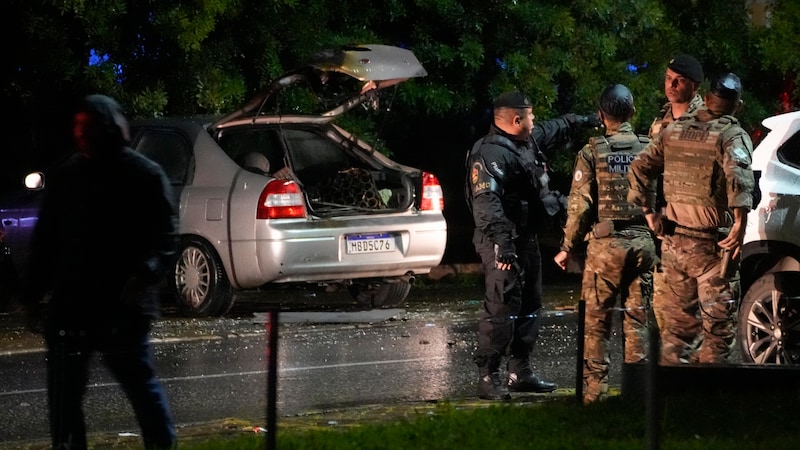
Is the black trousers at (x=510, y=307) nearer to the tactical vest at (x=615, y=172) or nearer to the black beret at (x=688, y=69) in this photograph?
the tactical vest at (x=615, y=172)

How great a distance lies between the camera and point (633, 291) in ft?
29.8

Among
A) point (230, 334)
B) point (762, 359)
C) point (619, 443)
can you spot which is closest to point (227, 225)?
point (230, 334)

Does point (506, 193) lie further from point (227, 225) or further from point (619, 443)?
point (227, 225)

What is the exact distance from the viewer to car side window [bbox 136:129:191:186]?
13.2 metres

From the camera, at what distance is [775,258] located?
9.65m

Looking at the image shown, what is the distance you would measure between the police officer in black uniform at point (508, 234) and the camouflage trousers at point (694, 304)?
92 centimetres

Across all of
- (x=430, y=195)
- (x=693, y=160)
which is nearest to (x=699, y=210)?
(x=693, y=160)

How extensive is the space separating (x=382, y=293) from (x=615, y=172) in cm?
524

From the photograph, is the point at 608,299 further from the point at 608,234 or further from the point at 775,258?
the point at 775,258

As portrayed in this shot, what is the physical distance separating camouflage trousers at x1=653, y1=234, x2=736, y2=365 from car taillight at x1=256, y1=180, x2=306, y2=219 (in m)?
4.50

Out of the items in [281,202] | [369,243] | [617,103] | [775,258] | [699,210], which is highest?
[617,103]

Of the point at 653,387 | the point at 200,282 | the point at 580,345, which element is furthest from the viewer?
the point at 200,282

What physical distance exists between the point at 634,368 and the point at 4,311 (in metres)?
7.42

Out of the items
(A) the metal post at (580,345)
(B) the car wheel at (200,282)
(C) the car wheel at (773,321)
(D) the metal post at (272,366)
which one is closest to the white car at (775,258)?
(C) the car wheel at (773,321)
